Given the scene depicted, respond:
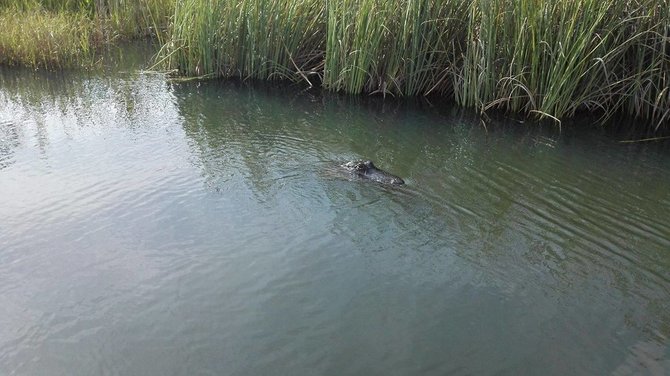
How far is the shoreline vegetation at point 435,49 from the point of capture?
668cm

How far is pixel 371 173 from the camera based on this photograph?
542 cm

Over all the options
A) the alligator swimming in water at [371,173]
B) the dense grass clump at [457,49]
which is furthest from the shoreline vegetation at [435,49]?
the alligator swimming in water at [371,173]

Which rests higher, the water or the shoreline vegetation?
the shoreline vegetation

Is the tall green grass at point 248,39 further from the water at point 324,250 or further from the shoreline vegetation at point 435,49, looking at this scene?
the water at point 324,250

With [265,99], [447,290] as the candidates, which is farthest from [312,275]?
[265,99]

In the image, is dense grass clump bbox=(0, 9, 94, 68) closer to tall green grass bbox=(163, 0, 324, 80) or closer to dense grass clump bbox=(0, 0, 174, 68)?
dense grass clump bbox=(0, 0, 174, 68)

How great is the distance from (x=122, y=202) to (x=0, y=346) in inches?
69.7

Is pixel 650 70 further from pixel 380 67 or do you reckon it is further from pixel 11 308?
pixel 11 308

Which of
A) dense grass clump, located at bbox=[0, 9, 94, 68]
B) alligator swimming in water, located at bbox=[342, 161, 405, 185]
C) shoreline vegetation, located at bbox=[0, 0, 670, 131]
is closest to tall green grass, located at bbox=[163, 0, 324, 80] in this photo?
shoreline vegetation, located at bbox=[0, 0, 670, 131]

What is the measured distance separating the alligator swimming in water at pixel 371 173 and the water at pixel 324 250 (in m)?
0.15

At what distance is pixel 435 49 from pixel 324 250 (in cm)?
404

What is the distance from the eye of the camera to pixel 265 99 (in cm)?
810

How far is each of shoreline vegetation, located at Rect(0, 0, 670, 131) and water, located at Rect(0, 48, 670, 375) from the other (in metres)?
0.56

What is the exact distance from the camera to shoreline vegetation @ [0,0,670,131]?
21.9ft
